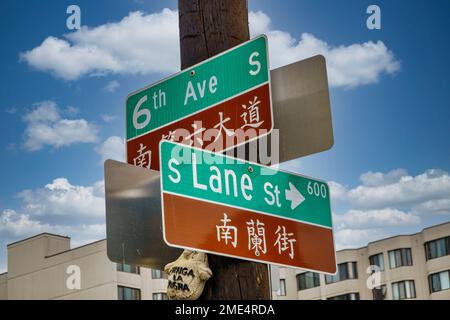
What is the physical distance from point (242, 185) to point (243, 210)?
11 cm

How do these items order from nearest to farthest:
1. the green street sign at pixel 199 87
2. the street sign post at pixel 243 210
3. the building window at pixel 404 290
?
the street sign post at pixel 243 210, the green street sign at pixel 199 87, the building window at pixel 404 290

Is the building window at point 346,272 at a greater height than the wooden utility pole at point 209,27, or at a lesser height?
greater

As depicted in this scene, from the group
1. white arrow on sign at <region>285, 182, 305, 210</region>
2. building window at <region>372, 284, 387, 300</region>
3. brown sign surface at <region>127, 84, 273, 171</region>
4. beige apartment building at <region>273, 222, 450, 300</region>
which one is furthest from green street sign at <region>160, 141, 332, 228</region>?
building window at <region>372, 284, 387, 300</region>

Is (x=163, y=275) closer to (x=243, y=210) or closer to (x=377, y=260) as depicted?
(x=377, y=260)

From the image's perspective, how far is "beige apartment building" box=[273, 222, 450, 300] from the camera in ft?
195

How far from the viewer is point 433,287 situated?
60250mm

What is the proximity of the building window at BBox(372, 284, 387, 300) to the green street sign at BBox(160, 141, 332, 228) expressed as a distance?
6041 centimetres

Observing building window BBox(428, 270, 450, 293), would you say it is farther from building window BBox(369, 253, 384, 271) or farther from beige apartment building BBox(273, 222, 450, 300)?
building window BBox(369, 253, 384, 271)

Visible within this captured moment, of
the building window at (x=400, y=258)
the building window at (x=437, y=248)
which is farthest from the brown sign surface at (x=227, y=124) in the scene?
the building window at (x=400, y=258)

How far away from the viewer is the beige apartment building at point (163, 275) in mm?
54188

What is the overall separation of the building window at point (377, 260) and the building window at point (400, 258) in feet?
2.12

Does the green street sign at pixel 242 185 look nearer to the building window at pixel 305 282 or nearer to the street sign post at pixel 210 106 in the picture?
the street sign post at pixel 210 106

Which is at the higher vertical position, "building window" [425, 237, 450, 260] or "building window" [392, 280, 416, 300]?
"building window" [425, 237, 450, 260]
